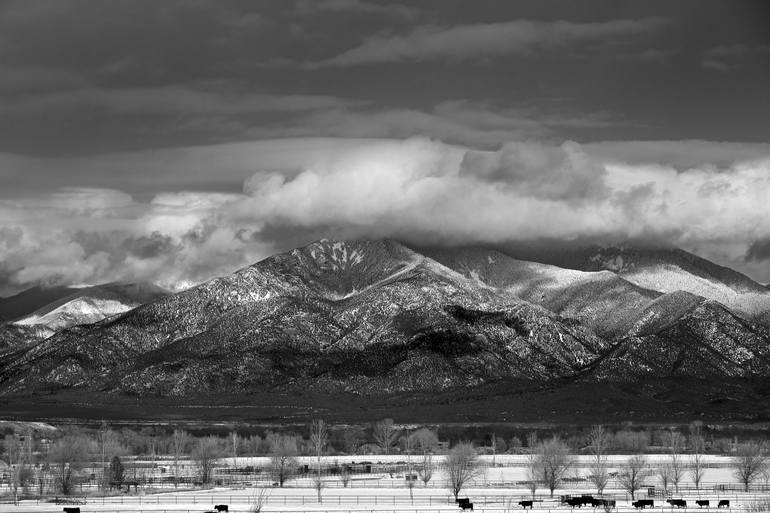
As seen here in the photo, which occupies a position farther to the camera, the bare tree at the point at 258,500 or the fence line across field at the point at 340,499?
the fence line across field at the point at 340,499

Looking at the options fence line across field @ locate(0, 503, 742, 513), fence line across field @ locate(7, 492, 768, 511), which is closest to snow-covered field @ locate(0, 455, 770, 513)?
fence line across field @ locate(7, 492, 768, 511)

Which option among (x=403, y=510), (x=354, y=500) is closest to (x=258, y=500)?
(x=354, y=500)

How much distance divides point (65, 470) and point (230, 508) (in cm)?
5017

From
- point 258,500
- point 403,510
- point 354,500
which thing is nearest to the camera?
point 403,510

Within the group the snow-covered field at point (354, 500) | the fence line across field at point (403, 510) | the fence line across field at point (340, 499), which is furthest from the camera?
the fence line across field at point (340, 499)

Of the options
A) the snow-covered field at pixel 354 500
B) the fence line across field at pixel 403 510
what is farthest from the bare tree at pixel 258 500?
the fence line across field at pixel 403 510

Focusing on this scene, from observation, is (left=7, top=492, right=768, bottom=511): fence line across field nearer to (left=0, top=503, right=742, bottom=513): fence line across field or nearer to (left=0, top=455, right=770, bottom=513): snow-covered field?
(left=0, top=455, right=770, bottom=513): snow-covered field

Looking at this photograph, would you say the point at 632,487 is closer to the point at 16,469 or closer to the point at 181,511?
the point at 181,511

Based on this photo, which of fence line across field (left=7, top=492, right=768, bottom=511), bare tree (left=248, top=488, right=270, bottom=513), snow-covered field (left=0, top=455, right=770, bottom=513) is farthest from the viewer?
fence line across field (left=7, top=492, right=768, bottom=511)

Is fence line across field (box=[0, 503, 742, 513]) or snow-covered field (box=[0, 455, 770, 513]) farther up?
snow-covered field (box=[0, 455, 770, 513])

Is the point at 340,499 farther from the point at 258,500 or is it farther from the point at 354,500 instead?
the point at 258,500

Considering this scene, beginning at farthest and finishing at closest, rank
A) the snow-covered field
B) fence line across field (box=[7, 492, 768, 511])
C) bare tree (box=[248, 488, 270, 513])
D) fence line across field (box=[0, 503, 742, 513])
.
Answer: fence line across field (box=[7, 492, 768, 511]), the snow-covered field, fence line across field (box=[0, 503, 742, 513]), bare tree (box=[248, 488, 270, 513])

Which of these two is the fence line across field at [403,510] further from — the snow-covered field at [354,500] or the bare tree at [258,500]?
the bare tree at [258,500]

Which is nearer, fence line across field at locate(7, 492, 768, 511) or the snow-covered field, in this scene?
the snow-covered field
